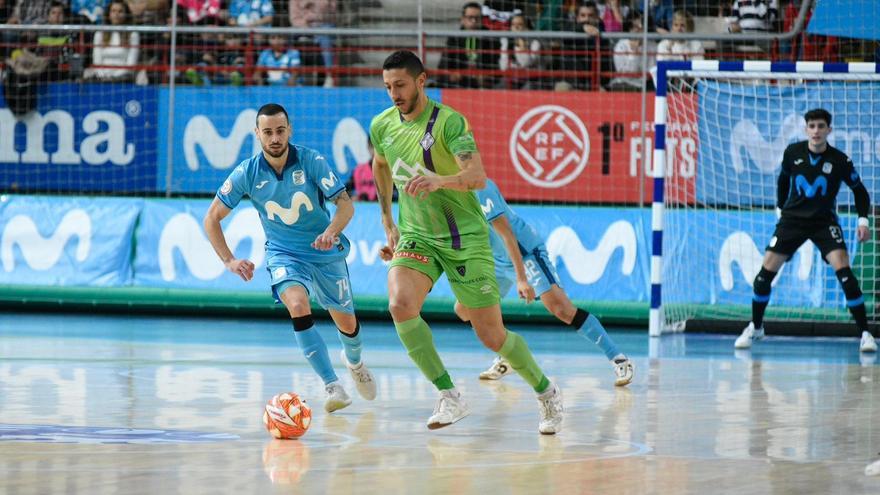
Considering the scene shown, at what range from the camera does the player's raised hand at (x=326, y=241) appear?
30.3ft

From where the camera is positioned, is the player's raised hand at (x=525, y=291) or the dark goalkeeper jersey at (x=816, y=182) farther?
the dark goalkeeper jersey at (x=816, y=182)

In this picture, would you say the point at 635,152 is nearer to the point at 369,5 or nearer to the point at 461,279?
the point at 369,5

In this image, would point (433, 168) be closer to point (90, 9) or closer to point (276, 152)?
point (276, 152)

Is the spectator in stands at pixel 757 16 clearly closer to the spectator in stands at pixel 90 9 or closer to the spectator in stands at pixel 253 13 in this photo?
the spectator in stands at pixel 253 13

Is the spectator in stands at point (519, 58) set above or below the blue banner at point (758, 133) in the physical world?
above

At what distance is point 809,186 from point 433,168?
23.4 feet

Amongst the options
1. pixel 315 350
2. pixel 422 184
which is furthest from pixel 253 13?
pixel 422 184

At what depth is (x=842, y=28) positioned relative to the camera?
17.0m

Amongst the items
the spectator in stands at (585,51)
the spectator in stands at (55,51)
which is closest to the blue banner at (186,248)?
the spectator in stands at (55,51)

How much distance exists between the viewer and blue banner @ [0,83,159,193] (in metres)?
18.7

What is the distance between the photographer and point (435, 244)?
343 inches

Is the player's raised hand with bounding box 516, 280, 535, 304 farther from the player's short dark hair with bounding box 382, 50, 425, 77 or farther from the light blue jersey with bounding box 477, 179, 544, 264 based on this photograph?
the player's short dark hair with bounding box 382, 50, 425, 77

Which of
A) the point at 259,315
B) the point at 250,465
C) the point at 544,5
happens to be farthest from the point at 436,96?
the point at 250,465

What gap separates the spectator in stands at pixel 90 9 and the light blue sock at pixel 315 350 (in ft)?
38.9
